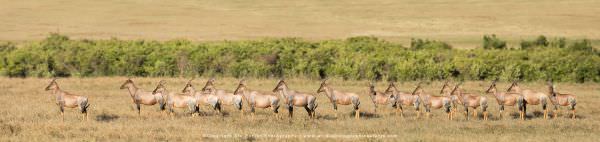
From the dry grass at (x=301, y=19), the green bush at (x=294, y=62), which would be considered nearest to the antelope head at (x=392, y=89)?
the green bush at (x=294, y=62)

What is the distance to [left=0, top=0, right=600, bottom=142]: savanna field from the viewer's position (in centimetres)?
2331

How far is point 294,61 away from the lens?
44312 millimetres

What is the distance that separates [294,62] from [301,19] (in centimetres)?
2717

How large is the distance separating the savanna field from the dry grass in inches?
5.5

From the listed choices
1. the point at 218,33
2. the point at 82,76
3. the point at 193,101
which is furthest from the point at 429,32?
the point at 193,101

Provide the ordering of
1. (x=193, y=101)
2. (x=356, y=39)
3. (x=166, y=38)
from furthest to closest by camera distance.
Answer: (x=166, y=38) → (x=356, y=39) → (x=193, y=101)

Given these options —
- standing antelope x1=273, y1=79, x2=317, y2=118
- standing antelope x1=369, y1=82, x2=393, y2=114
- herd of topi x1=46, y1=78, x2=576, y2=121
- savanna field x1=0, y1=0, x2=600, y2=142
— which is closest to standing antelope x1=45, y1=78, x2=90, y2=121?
herd of topi x1=46, y1=78, x2=576, y2=121

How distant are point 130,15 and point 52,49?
24835mm

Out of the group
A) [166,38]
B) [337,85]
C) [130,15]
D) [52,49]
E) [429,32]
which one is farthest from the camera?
[130,15]

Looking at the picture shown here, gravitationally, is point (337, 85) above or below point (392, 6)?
below

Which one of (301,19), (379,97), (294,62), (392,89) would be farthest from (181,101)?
(301,19)

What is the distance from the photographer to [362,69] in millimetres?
41906

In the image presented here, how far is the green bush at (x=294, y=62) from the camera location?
41625 millimetres

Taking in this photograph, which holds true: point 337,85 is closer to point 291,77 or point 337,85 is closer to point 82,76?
point 291,77
